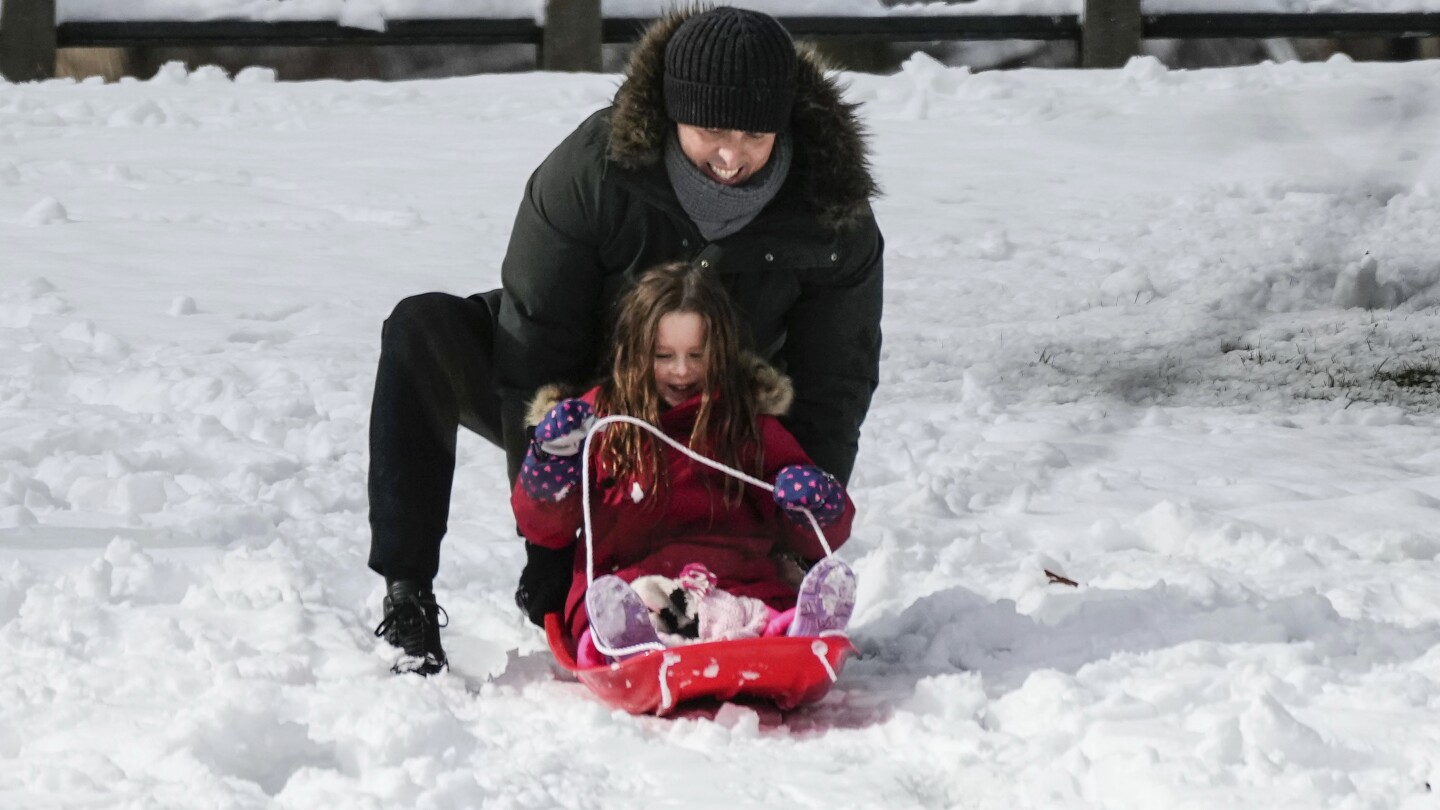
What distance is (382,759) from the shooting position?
2529mm

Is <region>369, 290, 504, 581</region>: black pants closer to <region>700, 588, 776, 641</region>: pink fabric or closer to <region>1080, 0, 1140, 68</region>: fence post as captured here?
<region>700, 588, 776, 641</region>: pink fabric

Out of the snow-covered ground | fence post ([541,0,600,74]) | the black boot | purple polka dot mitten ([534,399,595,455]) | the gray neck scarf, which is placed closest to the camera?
the snow-covered ground

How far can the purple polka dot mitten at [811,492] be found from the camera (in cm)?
299

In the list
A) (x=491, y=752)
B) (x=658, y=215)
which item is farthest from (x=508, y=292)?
(x=491, y=752)

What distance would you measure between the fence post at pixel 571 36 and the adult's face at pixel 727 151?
6579mm

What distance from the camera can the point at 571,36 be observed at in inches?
381

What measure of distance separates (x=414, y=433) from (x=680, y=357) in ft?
1.61

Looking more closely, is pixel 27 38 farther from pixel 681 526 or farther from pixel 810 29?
pixel 681 526

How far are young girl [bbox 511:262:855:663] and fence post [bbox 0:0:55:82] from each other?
7541mm

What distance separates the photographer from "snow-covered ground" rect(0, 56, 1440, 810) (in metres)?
2.59

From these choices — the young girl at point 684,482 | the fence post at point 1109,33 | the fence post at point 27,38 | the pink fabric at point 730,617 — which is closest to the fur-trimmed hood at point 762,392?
the young girl at point 684,482

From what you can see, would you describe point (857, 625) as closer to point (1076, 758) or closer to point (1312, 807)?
point (1076, 758)

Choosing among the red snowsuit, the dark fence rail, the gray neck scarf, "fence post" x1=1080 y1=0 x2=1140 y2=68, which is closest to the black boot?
the red snowsuit

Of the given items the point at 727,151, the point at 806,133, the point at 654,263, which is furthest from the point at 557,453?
the point at 806,133
